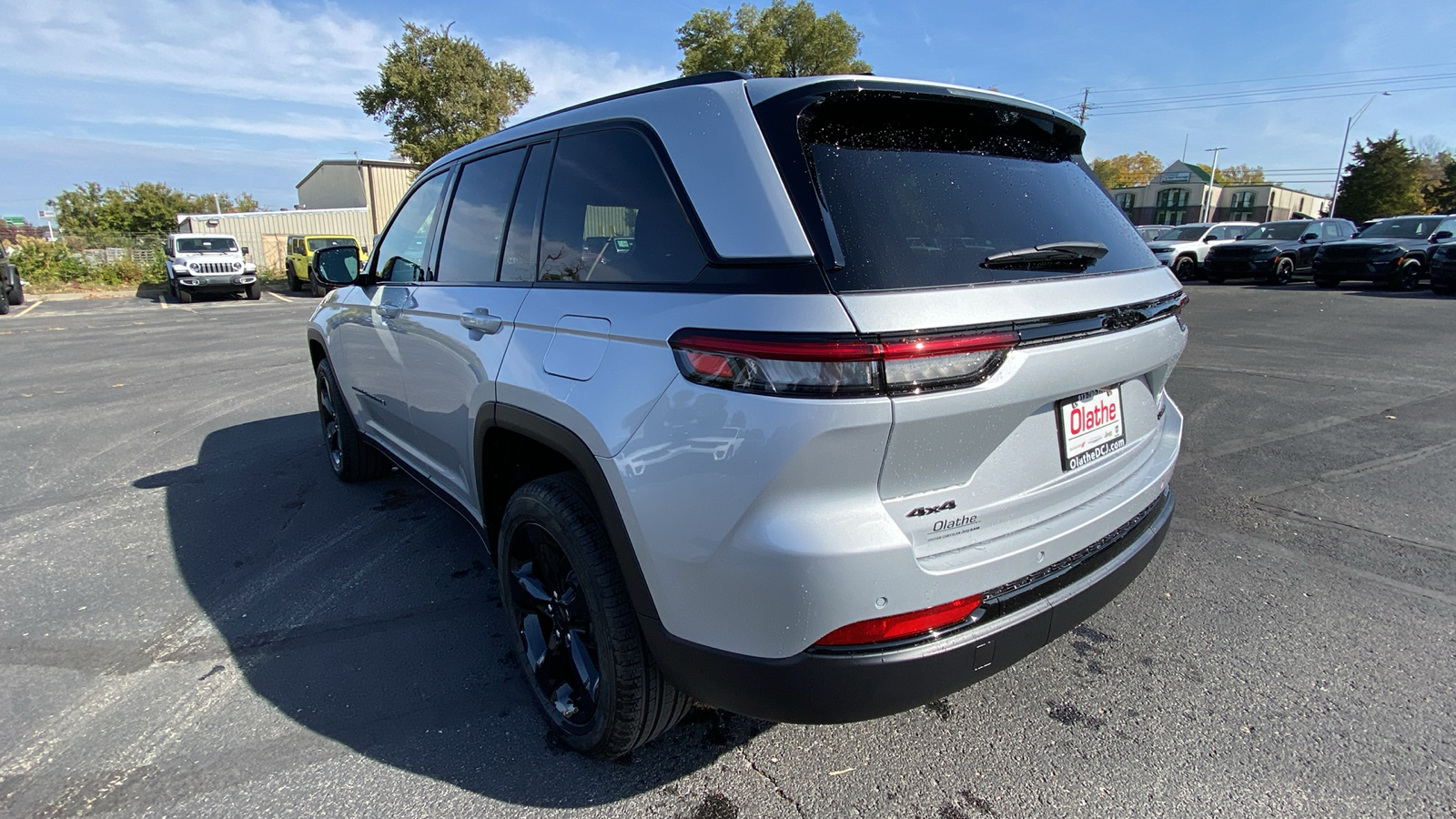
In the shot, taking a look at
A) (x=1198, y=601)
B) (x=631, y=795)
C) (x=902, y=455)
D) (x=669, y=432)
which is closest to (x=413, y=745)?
(x=631, y=795)

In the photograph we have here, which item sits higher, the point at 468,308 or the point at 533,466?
the point at 468,308

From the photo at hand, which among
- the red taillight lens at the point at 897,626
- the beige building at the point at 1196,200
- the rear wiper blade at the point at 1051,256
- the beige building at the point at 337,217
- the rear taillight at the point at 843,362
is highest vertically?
the beige building at the point at 1196,200

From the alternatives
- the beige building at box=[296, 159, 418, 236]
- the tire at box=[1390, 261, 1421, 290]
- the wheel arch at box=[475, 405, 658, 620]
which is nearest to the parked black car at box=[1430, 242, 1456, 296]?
the tire at box=[1390, 261, 1421, 290]

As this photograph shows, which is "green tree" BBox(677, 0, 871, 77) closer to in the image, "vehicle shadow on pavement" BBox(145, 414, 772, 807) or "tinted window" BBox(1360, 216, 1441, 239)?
"tinted window" BBox(1360, 216, 1441, 239)

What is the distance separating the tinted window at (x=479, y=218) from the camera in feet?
8.43

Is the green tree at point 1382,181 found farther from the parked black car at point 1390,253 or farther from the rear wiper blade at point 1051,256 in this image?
the rear wiper blade at point 1051,256

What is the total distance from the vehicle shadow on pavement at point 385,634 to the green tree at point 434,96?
25.1 m

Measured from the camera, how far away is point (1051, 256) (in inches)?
70.9

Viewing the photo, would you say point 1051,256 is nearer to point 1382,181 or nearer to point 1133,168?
point 1382,181

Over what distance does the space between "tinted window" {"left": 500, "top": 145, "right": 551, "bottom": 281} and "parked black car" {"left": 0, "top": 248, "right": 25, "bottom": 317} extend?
1987 centimetres

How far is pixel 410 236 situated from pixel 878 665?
9.73ft

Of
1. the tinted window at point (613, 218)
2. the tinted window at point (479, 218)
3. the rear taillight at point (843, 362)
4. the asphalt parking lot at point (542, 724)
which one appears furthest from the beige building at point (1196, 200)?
the rear taillight at point (843, 362)

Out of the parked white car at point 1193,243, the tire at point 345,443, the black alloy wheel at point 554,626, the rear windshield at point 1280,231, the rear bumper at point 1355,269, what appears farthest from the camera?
the parked white car at point 1193,243

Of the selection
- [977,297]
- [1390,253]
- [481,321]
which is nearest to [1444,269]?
[1390,253]
